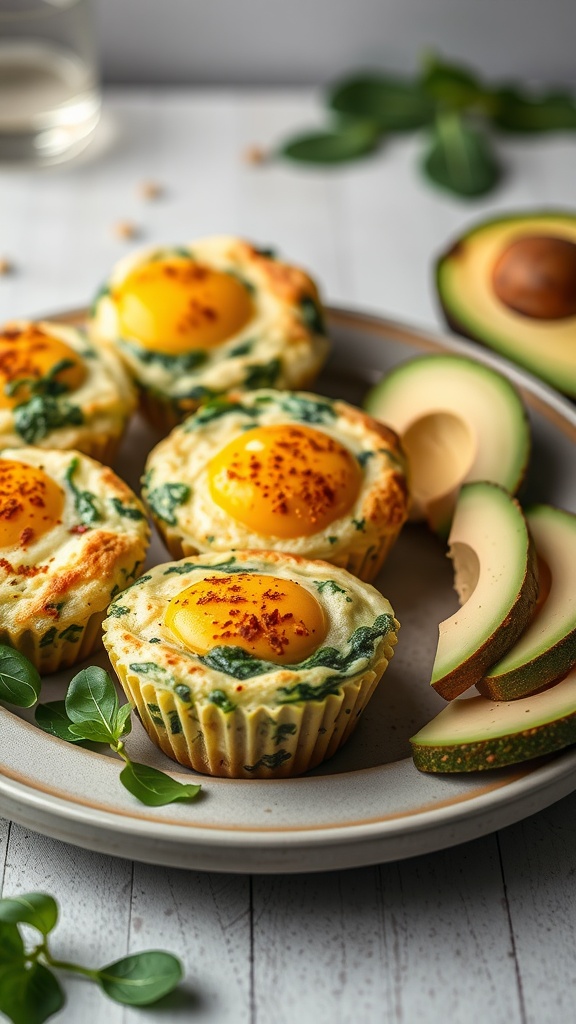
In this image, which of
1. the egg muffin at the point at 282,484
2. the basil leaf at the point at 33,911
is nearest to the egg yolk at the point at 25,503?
the egg muffin at the point at 282,484

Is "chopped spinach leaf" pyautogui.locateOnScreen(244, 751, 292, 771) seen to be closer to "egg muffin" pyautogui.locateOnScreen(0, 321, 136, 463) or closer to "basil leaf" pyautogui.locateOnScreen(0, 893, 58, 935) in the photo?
"basil leaf" pyautogui.locateOnScreen(0, 893, 58, 935)

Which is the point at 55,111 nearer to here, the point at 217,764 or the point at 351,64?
the point at 351,64

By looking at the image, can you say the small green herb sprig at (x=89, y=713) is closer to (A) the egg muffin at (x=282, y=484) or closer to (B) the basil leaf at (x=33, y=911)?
(B) the basil leaf at (x=33, y=911)

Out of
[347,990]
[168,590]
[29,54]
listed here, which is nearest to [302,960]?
[347,990]

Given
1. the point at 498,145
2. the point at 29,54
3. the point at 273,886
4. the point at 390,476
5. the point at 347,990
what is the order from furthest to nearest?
the point at 498,145 → the point at 29,54 → the point at 390,476 → the point at 273,886 → the point at 347,990

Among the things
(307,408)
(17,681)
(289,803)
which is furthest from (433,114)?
(289,803)

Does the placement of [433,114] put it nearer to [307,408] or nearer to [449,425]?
[449,425]

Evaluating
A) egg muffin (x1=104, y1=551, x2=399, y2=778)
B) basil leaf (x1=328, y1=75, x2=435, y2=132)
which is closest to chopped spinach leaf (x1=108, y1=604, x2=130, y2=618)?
egg muffin (x1=104, y1=551, x2=399, y2=778)
